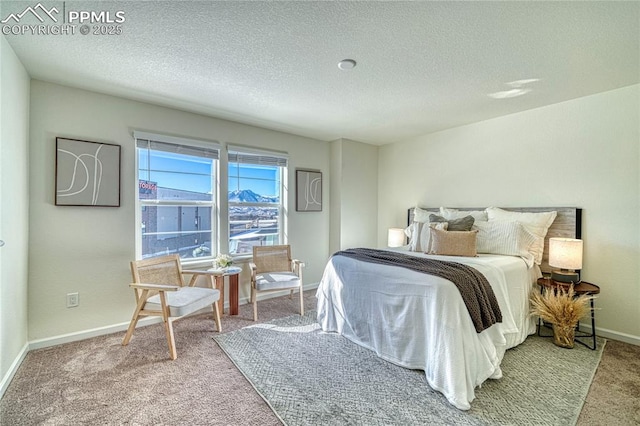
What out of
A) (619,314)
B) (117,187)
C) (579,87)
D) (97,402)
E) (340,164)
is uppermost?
(579,87)

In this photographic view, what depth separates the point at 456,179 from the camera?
394cm

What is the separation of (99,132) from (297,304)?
291 cm

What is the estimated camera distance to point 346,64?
2260 mm

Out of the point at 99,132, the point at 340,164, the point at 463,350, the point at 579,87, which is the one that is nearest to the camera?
the point at 463,350

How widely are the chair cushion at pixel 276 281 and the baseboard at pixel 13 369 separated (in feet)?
6.34

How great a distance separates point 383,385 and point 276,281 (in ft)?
5.32

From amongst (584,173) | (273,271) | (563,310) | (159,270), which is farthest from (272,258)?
(584,173)

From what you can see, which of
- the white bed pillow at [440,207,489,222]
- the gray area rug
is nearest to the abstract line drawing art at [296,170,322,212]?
the white bed pillow at [440,207,489,222]

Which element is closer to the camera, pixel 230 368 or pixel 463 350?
pixel 463 350

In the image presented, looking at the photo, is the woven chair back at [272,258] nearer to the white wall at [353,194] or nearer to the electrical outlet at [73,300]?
the white wall at [353,194]

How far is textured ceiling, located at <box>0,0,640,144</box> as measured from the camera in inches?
66.4

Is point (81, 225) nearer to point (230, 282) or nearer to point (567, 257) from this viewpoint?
point (230, 282)

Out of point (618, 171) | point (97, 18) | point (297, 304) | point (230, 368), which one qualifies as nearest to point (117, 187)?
point (97, 18)

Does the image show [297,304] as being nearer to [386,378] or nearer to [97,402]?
[386,378]
